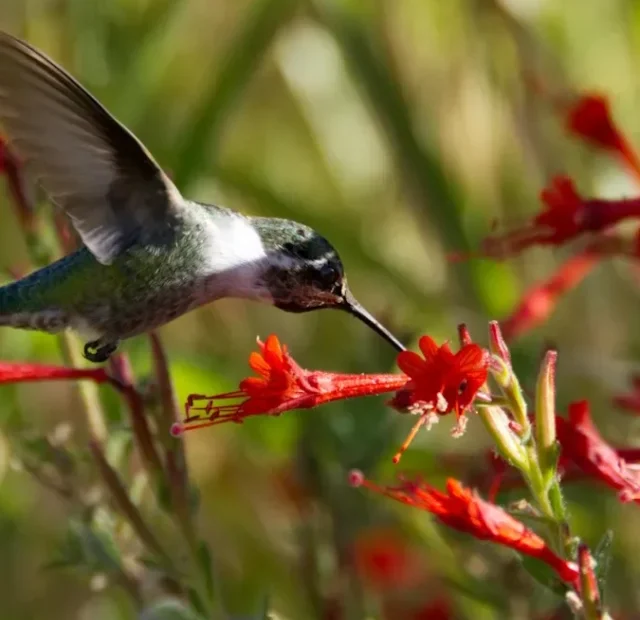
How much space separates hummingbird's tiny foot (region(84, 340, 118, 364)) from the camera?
1.70 meters

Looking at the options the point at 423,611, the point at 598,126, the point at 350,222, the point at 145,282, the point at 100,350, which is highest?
the point at 598,126

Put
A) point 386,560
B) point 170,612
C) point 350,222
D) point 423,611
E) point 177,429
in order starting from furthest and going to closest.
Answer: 1. point 350,222
2. point 386,560
3. point 423,611
4. point 170,612
5. point 177,429

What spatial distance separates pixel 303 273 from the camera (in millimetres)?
1599

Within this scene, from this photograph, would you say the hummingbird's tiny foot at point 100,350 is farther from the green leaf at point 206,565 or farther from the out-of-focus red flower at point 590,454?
the out-of-focus red flower at point 590,454

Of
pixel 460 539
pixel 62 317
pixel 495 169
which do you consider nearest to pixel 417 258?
pixel 495 169

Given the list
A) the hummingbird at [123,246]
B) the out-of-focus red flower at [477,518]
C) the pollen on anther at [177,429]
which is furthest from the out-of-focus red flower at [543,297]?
the pollen on anther at [177,429]

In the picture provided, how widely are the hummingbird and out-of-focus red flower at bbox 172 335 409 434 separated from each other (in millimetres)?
144

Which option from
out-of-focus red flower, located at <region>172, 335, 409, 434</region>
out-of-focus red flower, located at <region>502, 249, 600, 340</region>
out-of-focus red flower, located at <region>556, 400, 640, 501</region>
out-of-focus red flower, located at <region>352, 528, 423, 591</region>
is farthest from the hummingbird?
out-of-focus red flower, located at <region>352, 528, 423, 591</region>

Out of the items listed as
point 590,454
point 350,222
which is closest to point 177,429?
point 590,454

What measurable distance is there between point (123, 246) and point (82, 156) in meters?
0.15

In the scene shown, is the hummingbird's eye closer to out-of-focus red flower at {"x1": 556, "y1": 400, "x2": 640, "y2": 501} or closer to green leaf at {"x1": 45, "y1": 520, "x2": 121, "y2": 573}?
out-of-focus red flower at {"x1": 556, "y1": 400, "x2": 640, "y2": 501}

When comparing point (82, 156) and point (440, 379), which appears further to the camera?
point (82, 156)

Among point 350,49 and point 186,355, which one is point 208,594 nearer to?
point 186,355

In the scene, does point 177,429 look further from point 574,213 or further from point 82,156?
point 574,213
